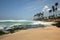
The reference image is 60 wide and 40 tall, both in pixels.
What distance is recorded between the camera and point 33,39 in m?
7.80

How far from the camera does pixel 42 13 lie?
81688 mm

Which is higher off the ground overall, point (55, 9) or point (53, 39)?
point (55, 9)

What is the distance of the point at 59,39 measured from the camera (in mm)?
7523

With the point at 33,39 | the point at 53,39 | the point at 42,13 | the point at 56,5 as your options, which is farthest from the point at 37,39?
Result: the point at 42,13

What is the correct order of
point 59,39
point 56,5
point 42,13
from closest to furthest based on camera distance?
point 59,39 < point 56,5 < point 42,13

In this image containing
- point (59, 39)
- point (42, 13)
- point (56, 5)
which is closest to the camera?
point (59, 39)

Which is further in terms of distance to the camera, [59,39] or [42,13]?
[42,13]

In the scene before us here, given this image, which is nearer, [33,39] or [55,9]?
[33,39]

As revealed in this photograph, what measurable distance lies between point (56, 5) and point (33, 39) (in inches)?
1755

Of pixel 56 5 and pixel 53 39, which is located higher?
pixel 56 5

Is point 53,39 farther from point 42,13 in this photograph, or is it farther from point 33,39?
point 42,13

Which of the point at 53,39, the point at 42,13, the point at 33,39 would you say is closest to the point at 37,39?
the point at 33,39

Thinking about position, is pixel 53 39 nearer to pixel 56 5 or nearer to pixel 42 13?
pixel 56 5

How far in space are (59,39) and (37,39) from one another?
60.1 inches
